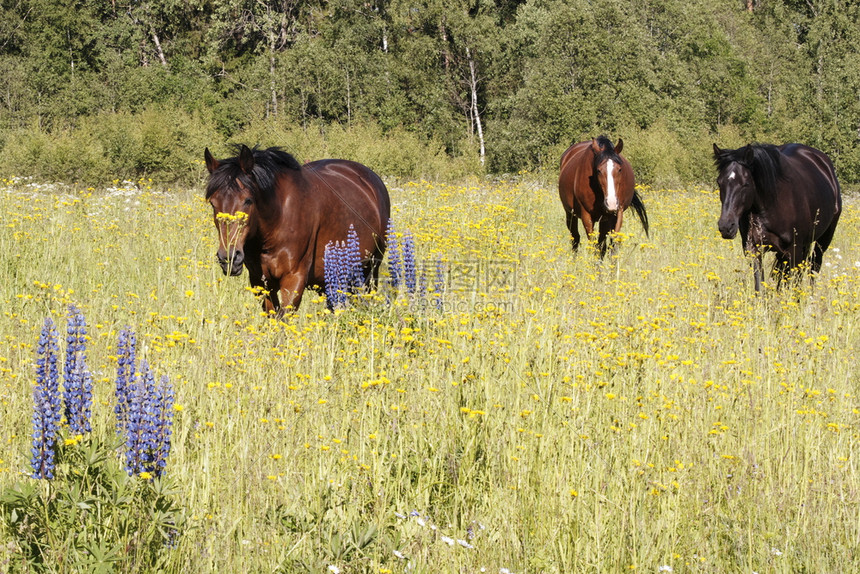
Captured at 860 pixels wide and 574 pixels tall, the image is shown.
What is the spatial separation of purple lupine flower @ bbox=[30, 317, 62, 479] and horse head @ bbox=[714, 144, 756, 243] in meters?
6.44

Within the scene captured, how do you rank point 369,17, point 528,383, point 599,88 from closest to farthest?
point 528,383, point 599,88, point 369,17

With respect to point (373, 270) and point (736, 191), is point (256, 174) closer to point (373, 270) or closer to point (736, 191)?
point (373, 270)

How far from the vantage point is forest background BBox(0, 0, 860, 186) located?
25.1 m

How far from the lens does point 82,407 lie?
2.65 meters

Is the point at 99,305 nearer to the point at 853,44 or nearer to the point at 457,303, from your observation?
the point at 457,303

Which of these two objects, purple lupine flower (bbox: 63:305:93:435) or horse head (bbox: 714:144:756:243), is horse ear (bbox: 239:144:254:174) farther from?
horse head (bbox: 714:144:756:243)

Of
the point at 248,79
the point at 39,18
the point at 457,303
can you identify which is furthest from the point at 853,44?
the point at 39,18

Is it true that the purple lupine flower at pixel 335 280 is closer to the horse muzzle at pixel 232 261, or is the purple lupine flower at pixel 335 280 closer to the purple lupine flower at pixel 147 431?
the horse muzzle at pixel 232 261

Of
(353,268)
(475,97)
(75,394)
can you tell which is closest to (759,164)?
(353,268)

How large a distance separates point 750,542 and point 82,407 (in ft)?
7.85

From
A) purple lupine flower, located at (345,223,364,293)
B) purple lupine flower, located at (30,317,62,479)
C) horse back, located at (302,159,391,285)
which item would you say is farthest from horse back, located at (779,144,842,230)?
purple lupine flower, located at (30,317,62,479)

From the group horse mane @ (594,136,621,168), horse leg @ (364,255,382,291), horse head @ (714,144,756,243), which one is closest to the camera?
horse leg @ (364,255,382,291)

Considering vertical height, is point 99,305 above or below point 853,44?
below

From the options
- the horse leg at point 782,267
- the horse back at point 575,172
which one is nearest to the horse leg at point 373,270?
the horse back at point 575,172
